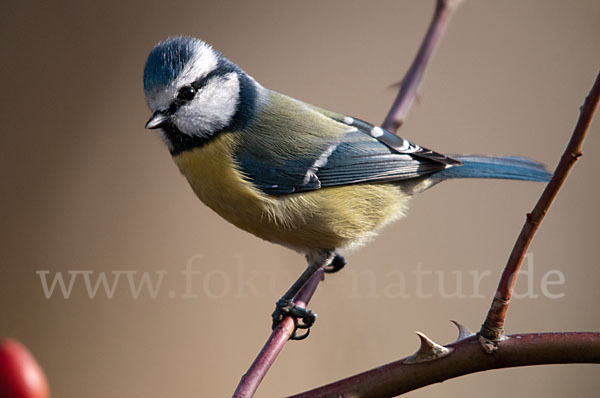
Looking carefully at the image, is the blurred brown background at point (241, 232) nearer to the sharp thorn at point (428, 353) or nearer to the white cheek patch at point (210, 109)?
the white cheek patch at point (210, 109)

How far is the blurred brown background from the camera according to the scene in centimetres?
166

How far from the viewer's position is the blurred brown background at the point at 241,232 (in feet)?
5.46

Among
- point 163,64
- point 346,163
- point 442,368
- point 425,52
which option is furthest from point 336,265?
point 442,368

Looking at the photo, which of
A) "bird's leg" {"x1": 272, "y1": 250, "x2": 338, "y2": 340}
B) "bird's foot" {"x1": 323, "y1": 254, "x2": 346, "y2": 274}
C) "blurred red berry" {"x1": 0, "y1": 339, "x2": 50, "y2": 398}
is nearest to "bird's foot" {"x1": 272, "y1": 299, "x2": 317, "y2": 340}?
"bird's leg" {"x1": 272, "y1": 250, "x2": 338, "y2": 340}

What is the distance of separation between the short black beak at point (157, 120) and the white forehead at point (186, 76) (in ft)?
0.05

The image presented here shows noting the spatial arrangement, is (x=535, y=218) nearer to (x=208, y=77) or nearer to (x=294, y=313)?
(x=294, y=313)

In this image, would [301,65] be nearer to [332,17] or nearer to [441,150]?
[332,17]

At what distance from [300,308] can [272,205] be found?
0.69ft

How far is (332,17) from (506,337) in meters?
1.61

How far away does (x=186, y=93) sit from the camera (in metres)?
1.13

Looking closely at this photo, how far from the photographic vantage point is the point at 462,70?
2004 mm

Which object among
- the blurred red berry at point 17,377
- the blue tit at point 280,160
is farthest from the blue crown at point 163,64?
the blurred red berry at point 17,377

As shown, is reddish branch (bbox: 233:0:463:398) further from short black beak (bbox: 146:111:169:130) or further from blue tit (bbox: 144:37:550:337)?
short black beak (bbox: 146:111:169:130)

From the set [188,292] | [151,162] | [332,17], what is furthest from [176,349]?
[332,17]
